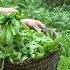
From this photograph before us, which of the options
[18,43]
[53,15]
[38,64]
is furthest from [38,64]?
[53,15]

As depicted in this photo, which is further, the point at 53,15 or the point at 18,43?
the point at 53,15

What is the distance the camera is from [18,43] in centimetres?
260

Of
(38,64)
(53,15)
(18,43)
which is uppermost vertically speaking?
(18,43)

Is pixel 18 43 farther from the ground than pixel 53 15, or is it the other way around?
pixel 18 43

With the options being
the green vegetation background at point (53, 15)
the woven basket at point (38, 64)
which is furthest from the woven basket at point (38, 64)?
the green vegetation background at point (53, 15)

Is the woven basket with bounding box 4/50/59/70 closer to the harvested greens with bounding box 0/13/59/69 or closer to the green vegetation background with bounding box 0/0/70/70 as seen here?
the harvested greens with bounding box 0/13/59/69

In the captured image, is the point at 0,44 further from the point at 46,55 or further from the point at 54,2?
the point at 54,2

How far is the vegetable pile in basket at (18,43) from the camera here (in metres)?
2.53

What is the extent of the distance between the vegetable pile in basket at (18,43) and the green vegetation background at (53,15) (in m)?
1.39

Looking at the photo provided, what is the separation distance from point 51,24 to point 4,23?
274 cm

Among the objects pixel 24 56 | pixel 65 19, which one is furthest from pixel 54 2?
pixel 24 56

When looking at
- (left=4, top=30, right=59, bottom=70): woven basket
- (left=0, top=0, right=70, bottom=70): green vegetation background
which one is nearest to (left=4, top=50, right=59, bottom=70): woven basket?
(left=4, top=30, right=59, bottom=70): woven basket

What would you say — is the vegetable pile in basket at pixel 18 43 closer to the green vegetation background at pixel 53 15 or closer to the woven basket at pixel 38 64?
the woven basket at pixel 38 64

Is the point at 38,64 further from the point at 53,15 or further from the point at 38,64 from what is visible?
the point at 53,15
